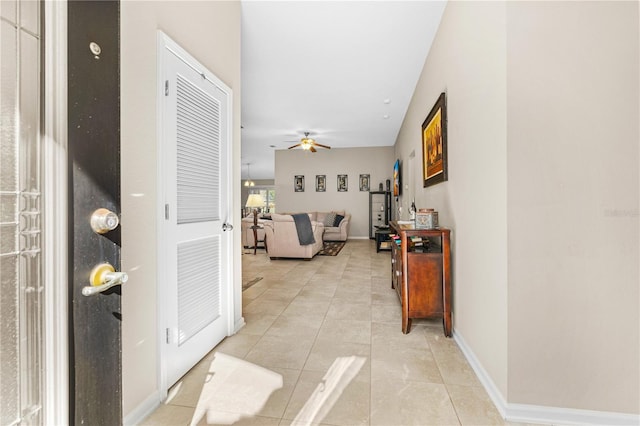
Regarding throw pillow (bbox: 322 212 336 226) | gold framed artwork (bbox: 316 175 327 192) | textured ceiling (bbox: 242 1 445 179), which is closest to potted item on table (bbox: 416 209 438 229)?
textured ceiling (bbox: 242 1 445 179)

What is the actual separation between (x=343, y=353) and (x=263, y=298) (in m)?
1.49

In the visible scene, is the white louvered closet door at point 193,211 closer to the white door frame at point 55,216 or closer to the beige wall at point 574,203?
the white door frame at point 55,216

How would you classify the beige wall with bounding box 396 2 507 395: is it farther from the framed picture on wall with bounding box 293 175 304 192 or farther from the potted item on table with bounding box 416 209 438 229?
the framed picture on wall with bounding box 293 175 304 192

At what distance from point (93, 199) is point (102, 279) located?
188 millimetres

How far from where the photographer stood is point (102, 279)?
681mm

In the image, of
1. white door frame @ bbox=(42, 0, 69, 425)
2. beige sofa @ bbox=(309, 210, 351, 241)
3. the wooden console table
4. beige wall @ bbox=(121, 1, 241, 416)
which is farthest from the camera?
beige sofa @ bbox=(309, 210, 351, 241)

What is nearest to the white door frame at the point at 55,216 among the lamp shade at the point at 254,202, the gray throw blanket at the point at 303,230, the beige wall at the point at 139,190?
the beige wall at the point at 139,190

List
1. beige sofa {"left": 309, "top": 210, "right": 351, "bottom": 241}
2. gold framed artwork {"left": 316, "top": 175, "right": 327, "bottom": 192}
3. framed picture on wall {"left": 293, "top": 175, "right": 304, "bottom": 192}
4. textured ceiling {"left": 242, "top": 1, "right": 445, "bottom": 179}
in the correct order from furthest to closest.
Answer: framed picture on wall {"left": 293, "top": 175, "right": 304, "bottom": 192}, gold framed artwork {"left": 316, "top": 175, "right": 327, "bottom": 192}, beige sofa {"left": 309, "top": 210, "right": 351, "bottom": 241}, textured ceiling {"left": 242, "top": 1, "right": 445, "bottom": 179}

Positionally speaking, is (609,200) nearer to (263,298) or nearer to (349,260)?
(263,298)

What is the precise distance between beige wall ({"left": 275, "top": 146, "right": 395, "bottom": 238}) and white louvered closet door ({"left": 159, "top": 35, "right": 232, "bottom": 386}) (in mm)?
7251

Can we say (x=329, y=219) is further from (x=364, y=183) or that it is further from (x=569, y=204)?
(x=569, y=204)

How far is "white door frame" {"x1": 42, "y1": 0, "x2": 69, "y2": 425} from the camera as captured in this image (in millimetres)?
590

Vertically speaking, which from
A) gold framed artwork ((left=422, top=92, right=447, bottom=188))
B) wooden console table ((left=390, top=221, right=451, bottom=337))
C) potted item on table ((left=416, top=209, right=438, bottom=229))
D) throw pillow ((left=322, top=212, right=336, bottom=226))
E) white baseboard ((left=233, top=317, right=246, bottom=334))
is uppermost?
gold framed artwork ((left=422, top=92, right=447, bottom=188))

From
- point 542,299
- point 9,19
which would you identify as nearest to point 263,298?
point 542,299
